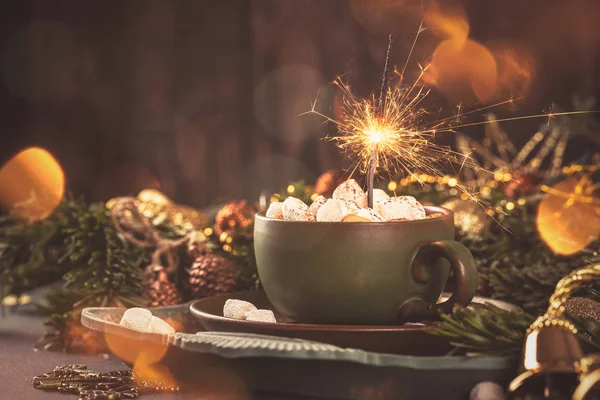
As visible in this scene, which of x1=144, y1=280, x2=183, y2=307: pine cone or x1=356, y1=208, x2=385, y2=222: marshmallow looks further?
x1=144, y1=280, x2=183, y2=307: pine cone

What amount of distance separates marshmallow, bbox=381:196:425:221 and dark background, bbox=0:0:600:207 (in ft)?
2.61

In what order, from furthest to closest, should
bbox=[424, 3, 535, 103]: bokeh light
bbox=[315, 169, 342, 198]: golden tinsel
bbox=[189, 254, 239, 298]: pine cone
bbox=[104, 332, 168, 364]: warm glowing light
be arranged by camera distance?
1. bbox=[424, 3, 535, 103]: bokeh light
2. bbox=[315, 169, 342, 198]: golden tinsel
3. bbox=[189, 254, 239, 298]: pine cone
4. bbox=[104, 332, 168, 364]: warm glowing light

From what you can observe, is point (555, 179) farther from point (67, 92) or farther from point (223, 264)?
point (67, 92)

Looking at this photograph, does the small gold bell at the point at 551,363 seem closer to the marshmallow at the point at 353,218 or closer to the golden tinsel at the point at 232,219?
the marshmallow at the point at 353,218

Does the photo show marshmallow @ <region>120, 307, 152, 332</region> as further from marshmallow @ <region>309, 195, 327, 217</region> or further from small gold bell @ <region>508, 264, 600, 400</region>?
small gold bell @ <region>508, 264, 600, 400</region>

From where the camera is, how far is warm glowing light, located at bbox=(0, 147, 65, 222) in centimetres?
101

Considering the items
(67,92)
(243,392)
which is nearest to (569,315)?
(243,392)

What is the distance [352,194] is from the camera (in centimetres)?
66

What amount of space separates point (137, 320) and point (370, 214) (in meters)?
0.20

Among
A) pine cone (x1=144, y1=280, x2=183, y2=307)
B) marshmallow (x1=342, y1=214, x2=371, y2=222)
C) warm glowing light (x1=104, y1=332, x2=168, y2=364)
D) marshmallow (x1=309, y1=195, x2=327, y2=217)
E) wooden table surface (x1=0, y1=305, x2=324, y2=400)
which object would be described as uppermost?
marshmallow (x1=309, y1=195, x2=327, y2=217)

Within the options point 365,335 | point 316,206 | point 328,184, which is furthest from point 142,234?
point 365,335

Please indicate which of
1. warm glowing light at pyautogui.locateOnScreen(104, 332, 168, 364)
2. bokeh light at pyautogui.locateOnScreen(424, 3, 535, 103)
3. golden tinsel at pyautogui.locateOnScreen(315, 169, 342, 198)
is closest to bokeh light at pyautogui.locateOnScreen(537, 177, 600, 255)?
golden tinsel at pyautogui.locateOnScreen(315, 169, 342, 198)

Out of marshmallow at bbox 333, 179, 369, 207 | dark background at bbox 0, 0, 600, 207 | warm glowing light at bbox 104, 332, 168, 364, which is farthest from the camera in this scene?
dark background at bbox 0, 0, 600, 207

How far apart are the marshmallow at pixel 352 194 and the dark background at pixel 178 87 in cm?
77
